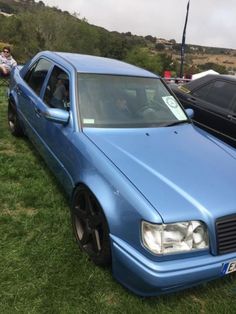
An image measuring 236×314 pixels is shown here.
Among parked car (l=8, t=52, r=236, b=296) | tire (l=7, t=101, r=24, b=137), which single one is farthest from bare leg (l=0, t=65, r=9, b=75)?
parked car (l=8, t=52, r=236, b=296)

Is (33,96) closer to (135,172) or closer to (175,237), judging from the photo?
(135,172)

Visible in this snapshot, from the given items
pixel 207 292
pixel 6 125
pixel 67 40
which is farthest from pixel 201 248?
A: pixel 67 40

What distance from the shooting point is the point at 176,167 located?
3.19 metres

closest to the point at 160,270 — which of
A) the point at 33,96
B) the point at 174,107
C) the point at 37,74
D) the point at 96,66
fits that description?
the point at 174,107

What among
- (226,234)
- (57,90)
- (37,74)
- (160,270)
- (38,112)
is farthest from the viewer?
(37,74)

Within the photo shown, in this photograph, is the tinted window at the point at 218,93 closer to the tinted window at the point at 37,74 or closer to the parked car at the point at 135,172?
the parked car at the point at 135,172

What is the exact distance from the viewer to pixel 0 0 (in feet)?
357

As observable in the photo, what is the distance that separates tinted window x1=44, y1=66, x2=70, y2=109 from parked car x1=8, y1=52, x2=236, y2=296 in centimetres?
1

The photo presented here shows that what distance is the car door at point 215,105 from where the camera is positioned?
614cm

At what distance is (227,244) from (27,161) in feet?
10.5

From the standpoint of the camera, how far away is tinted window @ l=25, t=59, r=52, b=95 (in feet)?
15.8

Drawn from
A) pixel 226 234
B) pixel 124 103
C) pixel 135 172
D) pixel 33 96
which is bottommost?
pixel 226 234

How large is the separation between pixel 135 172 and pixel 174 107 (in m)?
1.55

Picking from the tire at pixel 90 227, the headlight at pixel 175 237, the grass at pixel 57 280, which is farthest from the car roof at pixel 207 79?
the headlight at pixel 175 237
